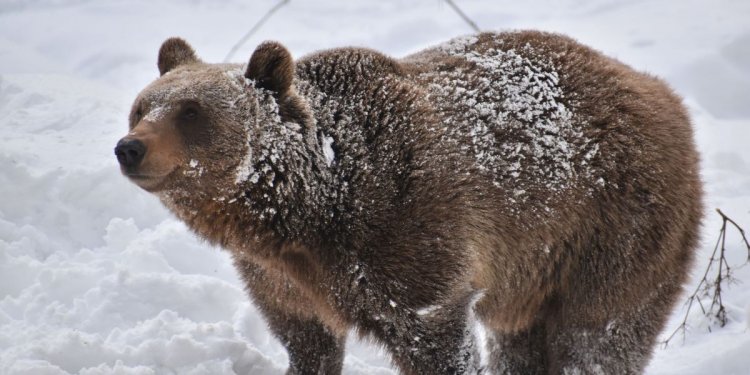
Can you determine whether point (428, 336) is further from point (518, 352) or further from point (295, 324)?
point (518, 352)

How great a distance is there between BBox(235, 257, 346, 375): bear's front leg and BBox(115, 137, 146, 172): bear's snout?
39.5 inches

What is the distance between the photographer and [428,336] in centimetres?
404

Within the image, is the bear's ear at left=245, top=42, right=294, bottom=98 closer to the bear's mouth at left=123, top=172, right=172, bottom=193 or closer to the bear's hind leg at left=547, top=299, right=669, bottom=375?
the bear's mouth at left=123, top=172, right=172, bottom=193

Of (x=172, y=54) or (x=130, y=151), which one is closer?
(x=130, y=151)

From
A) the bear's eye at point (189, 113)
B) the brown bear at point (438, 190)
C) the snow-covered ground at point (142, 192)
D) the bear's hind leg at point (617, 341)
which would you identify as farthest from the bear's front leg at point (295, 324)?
the bear's hind leg at point (617, 341)

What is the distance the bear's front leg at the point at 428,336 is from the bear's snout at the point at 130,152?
1266 mm

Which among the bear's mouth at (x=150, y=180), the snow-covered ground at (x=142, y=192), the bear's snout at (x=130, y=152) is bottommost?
the snow-covered ground at (x=142, y=192)

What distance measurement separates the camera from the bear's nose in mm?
3619

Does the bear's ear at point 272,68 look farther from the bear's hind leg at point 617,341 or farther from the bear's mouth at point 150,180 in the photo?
the bear's hind leg at point 617,341

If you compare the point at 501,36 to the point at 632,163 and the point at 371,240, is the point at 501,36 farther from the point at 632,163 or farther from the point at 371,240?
the point at 371,240

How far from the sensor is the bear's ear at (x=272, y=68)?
3.98 metres

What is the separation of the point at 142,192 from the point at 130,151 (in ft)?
11.5

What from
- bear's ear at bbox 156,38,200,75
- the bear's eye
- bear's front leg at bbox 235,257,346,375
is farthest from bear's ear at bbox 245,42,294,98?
bear's front leg at bbox 235,257,346,375

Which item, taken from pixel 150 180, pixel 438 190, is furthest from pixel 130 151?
pixel 438 190
